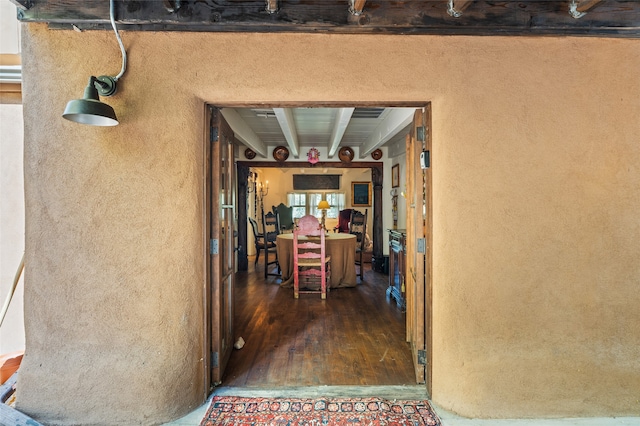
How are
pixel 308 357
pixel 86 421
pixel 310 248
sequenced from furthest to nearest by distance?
pixel 310 248
pixel 308 357
pixel 86 421

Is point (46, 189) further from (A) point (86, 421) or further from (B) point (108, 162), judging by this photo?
(A) point (86, 421)

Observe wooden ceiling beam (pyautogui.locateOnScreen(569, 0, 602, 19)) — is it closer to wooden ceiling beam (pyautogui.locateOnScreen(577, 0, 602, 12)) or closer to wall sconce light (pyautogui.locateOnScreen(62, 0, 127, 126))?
wooden ceiling beam (pyautogui.locateOnScreen(577, 0, 602, 12))

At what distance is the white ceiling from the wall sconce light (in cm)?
162

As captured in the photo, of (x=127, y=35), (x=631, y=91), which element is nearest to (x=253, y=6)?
(x=127, y=35)

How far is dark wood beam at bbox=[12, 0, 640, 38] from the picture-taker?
1718 mm

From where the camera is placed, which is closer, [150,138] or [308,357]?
[150,138]

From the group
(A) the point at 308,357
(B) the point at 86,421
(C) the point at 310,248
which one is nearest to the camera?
(B) the point at 86,421

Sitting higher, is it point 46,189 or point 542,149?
point 542,149

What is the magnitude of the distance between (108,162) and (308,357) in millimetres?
2011

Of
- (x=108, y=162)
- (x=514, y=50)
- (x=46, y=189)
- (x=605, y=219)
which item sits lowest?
(x=605, y=219)

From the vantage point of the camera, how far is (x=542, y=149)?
1.79 metres

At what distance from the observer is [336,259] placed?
4734 mm

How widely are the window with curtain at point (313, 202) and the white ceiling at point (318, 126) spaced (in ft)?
12.4

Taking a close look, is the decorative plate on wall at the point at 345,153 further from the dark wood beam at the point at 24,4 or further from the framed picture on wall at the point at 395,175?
the dark wood beam at the point at 24,4
